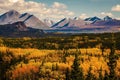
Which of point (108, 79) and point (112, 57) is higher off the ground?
point (112, 57)

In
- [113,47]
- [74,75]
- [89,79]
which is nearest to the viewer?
[113,47]

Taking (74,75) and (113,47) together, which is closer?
(113,47)

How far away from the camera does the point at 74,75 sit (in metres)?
73.1

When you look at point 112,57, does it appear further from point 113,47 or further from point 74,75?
point 74,75

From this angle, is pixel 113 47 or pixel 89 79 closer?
pixel 113 47

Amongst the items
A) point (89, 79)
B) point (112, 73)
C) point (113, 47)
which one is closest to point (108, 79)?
point (112, 73)

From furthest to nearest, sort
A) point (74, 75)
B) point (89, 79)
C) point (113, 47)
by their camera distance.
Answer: point (89, 79) < point (74, 75) < point (113, 47)

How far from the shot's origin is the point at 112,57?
66062mm

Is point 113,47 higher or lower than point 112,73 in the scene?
higher

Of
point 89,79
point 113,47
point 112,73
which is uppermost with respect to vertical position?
point 113,47

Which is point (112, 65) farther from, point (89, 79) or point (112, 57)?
point (89, 79)

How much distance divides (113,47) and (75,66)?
40.7ft

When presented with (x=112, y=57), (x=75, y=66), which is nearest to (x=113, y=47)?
(x=112, y=57)

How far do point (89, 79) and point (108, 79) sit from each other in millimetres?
19682
